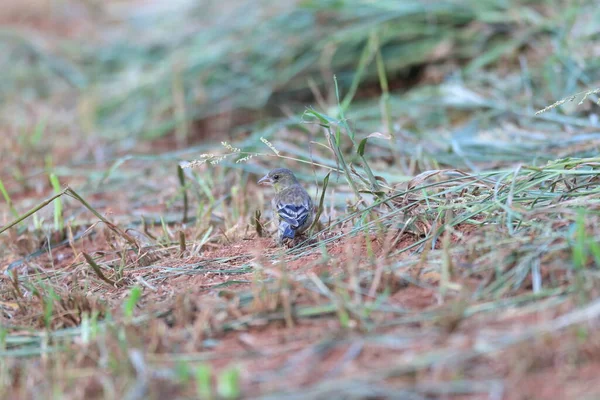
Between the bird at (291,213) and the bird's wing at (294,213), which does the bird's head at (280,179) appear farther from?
the bird's wing at (294,213)

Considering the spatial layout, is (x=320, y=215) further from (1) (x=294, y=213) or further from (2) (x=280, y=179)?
(2) (x=280, y=179)

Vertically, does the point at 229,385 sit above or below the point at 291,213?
below

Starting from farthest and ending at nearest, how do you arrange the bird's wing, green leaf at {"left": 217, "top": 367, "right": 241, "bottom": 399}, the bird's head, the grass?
the bird's head → the bird's wing → the grass → green leaf at {"left": 217, "top": 367, "right": 241, "bottom": 399}

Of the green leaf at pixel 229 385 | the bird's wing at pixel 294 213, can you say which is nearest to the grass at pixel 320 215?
the green leaf at pixel 229 385

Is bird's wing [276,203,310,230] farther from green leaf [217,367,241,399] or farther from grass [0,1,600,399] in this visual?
green leaf [217,367,241,399]

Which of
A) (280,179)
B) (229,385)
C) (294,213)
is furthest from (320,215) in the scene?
(229,385)

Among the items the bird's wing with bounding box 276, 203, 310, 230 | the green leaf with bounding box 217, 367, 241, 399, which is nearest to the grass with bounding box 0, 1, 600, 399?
the green leaf with bounding box 217, 367, 241, 399

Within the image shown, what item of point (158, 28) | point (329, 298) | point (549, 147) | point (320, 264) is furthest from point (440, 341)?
point (158, 28)

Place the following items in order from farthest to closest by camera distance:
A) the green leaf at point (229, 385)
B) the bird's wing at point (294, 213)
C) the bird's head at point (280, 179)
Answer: the bird's head at point (280, 179) → the bird's wing at point (294, 213) → the green leaf at point (229, 385)
